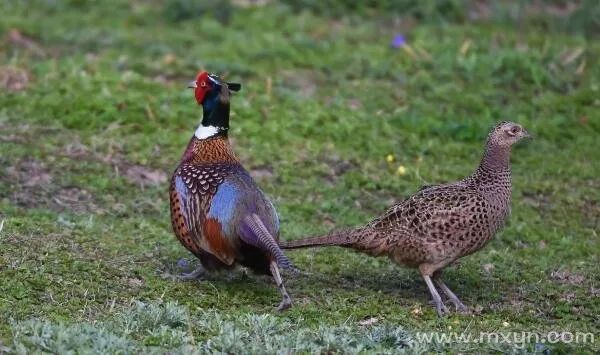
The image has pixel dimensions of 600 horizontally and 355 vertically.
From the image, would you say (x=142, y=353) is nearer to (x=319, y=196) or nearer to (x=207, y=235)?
(x=207, y=235)

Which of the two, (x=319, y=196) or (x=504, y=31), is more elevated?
(x=504, y=31)

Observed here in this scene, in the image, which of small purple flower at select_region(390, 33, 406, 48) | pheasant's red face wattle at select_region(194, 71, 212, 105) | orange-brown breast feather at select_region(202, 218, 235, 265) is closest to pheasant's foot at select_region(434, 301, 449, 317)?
orange-brown breast feather at select_region(202, 218, 235, 265)

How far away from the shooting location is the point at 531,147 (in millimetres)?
9773

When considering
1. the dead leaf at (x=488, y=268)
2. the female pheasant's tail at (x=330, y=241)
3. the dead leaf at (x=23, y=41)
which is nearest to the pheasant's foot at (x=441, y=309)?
the female pheasant's tail at (x=330, y=241)

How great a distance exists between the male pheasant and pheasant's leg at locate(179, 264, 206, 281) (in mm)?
547

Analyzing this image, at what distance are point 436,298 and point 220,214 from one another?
55.4 inches

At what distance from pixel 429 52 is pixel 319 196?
3241 mm

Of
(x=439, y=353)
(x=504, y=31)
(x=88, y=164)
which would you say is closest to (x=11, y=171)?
(x=88, y=164)

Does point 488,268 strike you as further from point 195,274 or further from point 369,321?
point 195,274

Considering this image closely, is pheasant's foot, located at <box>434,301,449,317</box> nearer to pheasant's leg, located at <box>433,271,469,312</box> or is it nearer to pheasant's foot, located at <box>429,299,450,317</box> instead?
pheasant's foot, located at <box>429,299,450,317</box>

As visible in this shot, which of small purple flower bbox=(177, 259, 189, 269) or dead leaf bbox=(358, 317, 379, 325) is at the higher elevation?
dead leaf bbox=(358, 317, 379, 325)

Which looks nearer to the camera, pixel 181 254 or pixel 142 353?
pixel 142 353

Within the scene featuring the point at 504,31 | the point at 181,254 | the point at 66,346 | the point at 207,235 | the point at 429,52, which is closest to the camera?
the point at 66,346

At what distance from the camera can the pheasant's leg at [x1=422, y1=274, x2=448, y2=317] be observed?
6560 mm
